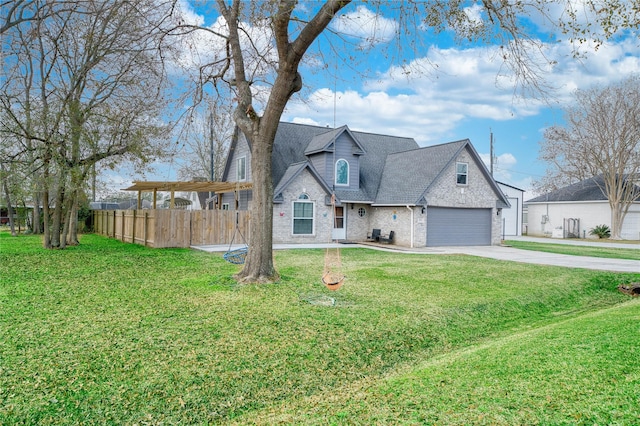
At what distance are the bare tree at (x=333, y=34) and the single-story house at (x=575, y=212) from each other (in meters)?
28.8

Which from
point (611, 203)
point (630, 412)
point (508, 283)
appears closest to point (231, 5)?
point (508, 283)

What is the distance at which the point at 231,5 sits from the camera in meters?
10.7

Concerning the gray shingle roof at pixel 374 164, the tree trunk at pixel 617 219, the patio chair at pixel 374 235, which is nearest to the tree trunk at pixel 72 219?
the gray shingle roof at pixel 374 164

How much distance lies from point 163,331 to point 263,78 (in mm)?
8361

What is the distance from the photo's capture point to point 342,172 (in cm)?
2291

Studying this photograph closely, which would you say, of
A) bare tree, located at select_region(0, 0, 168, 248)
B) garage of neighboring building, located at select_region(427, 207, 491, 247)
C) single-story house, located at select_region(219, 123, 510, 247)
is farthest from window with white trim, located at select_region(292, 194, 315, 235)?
bare tree, located at select_region(0, 0, 168, 248)

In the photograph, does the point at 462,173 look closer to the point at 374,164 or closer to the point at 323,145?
the point at 374,164

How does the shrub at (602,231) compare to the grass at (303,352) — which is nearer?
the grass at (303,352)

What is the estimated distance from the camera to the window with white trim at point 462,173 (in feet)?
72.2

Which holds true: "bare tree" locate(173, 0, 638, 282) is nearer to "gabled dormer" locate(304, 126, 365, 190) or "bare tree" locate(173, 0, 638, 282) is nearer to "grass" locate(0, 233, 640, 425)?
"grass" locate(0, 233, 640, 425)

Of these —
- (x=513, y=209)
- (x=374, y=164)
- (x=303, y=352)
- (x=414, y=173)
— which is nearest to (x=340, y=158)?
(x=374, y=164)

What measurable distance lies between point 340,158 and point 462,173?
647 centimetres

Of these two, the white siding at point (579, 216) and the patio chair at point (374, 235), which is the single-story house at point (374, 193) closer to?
the patio chair at point (374, 235)

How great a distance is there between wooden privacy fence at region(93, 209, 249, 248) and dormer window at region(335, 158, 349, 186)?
17.8 feet
